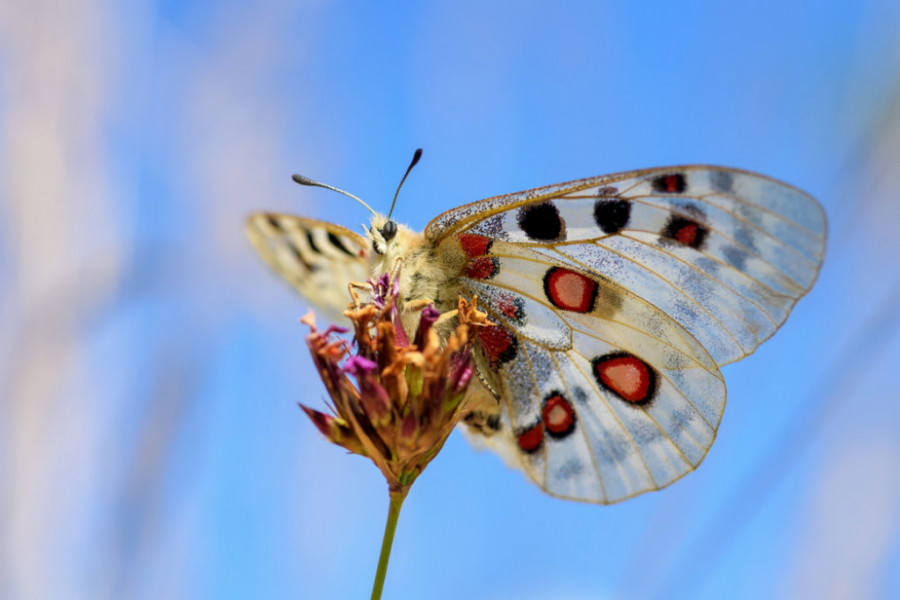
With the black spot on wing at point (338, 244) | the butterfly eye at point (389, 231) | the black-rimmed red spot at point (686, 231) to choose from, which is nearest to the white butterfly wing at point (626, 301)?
the black-rimmed red spot at point (686, 231)

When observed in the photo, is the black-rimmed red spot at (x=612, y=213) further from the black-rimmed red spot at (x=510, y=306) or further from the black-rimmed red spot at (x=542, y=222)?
the black-rimmed red spot at (x=510, y=306)

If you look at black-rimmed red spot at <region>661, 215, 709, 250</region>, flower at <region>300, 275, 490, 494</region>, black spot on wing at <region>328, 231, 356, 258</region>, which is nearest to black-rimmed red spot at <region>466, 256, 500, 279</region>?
flower at <region>300, 275, 490, 494</region>

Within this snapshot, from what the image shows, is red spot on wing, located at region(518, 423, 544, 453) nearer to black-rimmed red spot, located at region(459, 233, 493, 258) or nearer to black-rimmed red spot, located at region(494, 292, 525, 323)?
black-rimmed red spot, located at region(494, 292, 525, 323)

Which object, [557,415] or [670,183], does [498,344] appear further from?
[670,183]

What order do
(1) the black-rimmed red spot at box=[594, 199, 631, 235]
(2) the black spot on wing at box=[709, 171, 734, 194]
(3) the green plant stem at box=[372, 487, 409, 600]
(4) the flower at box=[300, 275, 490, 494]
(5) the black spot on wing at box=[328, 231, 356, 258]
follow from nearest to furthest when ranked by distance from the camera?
(3) the green plant stem at box=[372, 487, 409, 600] < (4) the flower at box=[300, 275, 490, 494] < (2) the black spot on wing at box=[709, 171, 734, 194] < (1) the black-rimmed red spot at box=[594, 199, 631, 235] < (5) the black spot on wing at box=[328, 231, 356, 258]

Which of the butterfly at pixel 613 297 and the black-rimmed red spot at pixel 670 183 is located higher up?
the black-rimmed red spot at pixel 670 183

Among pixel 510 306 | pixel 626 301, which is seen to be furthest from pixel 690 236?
pixel 510 306
